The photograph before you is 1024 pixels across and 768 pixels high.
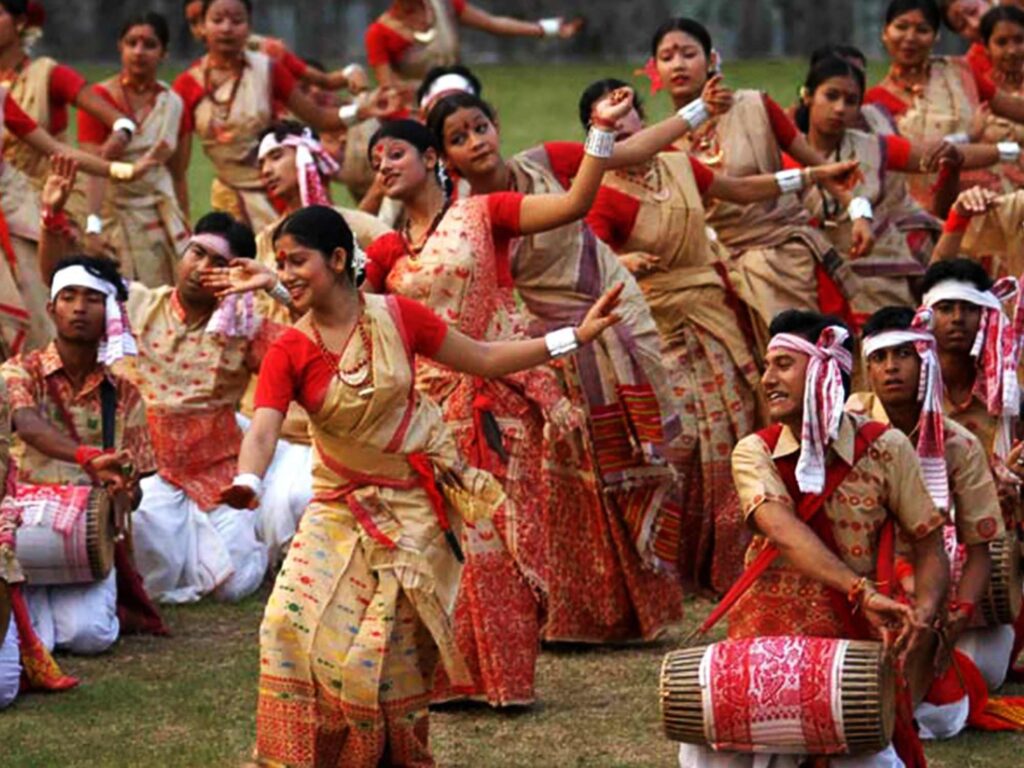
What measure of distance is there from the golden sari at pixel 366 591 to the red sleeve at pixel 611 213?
2.32 metres

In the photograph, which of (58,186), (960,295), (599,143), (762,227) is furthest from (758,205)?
(599,143)

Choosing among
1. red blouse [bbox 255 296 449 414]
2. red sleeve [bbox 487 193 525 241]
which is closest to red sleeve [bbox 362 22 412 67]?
red sleeve [bbox 487 193 525 241]

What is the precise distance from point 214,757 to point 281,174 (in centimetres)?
377

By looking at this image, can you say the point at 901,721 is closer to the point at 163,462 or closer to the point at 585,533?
the point at 585,533

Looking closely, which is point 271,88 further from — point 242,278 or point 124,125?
point 242,278

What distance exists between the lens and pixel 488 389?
8.56 metres

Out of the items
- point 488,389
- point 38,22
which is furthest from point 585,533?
point 38,22

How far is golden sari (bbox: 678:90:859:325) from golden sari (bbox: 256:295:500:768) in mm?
3193

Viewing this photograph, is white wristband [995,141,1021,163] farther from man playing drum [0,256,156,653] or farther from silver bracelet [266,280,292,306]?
silver bracelet [266,280,292,306]

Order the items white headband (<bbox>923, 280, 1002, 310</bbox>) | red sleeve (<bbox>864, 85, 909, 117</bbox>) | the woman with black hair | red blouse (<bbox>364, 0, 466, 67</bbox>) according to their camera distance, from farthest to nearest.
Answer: red blouse (<bbox>364, 0, 466, 67</bbox>) < the woman with black hair < red sleeve (<bbox>864, 85, 909, 117</bbox>) < white headband (<bbox>923, 280, 1002, 310</bbox>)

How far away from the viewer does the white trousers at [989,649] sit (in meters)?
8.38

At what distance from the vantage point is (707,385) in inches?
404

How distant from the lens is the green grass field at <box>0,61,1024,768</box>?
25.8ft

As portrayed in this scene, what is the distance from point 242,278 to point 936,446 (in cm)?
188
